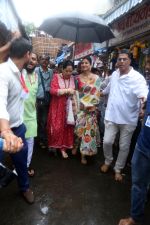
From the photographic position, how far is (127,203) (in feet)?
10.8

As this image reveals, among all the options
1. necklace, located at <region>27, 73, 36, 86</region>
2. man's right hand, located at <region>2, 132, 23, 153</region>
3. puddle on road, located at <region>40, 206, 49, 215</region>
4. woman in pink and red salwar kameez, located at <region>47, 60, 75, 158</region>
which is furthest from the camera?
woman in pink and red salwar kameez, located at <region>47, 60, 75, 158</region>

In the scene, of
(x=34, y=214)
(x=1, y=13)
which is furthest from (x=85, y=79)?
(x=34, y=214)

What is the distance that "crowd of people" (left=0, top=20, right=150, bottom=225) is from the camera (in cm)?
249

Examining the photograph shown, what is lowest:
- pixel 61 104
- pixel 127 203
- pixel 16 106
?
pixel 127 203

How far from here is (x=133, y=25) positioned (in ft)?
18.5

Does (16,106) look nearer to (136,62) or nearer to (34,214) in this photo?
(34,214)

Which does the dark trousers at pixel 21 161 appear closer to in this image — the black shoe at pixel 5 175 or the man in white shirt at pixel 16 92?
the man in white shirt at pixel 16 92

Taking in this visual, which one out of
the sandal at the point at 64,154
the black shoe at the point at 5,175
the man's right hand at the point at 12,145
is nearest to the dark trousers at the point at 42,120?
the sandal at the point at 64,154

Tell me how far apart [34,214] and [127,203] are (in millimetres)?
1242

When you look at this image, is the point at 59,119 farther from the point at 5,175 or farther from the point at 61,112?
the point at 5,175

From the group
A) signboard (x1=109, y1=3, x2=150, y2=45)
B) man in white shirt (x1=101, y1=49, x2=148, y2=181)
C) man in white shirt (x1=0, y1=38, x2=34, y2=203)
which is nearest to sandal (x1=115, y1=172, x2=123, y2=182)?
man in white shirt (x1=101, y1=49, x2=148, y2=181)

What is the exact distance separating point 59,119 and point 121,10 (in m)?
2.60

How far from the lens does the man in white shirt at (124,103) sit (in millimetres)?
3635

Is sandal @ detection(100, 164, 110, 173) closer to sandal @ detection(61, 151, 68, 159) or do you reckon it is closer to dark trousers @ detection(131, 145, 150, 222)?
sandal @ detection(61, 151, 68, 159)
